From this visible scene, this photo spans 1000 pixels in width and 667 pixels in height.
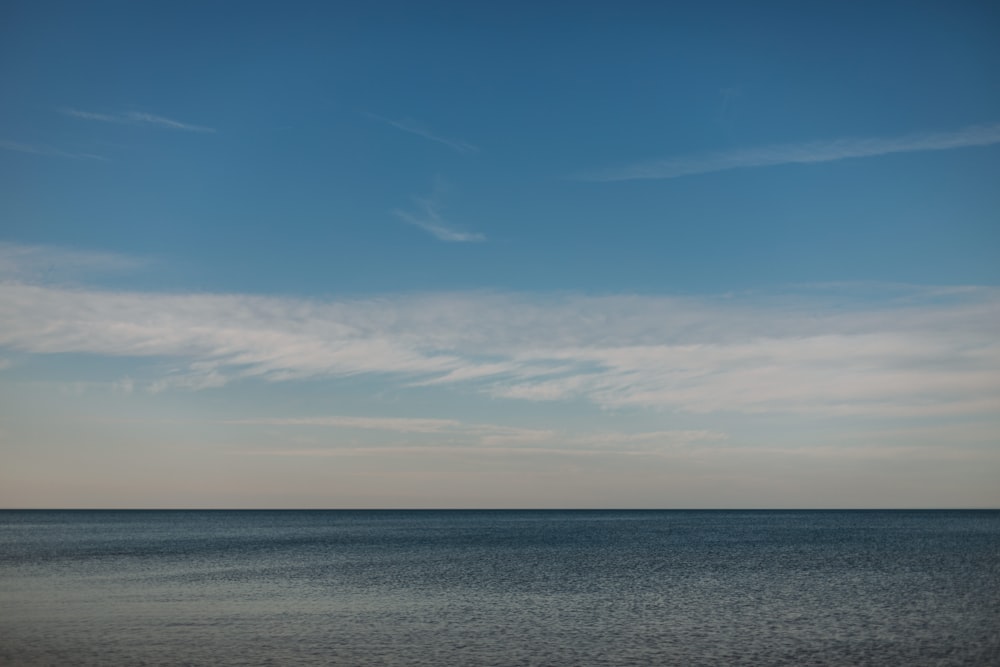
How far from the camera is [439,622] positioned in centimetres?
3944

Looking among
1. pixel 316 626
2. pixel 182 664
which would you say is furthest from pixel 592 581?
pixel 182 664

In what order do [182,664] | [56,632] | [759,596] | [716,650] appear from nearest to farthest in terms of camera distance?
[182,664]
[716,650]
[56,632]
[759,596]

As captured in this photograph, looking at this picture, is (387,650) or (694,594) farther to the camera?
(694,594)

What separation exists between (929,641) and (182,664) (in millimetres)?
29091

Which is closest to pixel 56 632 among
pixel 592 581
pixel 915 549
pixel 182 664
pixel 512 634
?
pixel 182 664

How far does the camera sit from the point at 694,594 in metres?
49.7

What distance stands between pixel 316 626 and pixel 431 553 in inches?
2010

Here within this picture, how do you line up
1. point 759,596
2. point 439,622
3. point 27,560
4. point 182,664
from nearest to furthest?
point 182,664, point 439,622, point 759,596, point 27,560

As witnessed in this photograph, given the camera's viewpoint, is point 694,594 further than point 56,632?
Yes

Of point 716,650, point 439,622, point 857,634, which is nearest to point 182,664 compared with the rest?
point 439,622

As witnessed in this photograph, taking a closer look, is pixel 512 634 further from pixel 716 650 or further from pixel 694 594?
pixel 694 594

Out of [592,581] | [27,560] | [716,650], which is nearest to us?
[716,650]

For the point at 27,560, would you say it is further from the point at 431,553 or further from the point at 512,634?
the point at 512,634

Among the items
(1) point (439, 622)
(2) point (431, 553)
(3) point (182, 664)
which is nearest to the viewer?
(3) point (182, 664)
